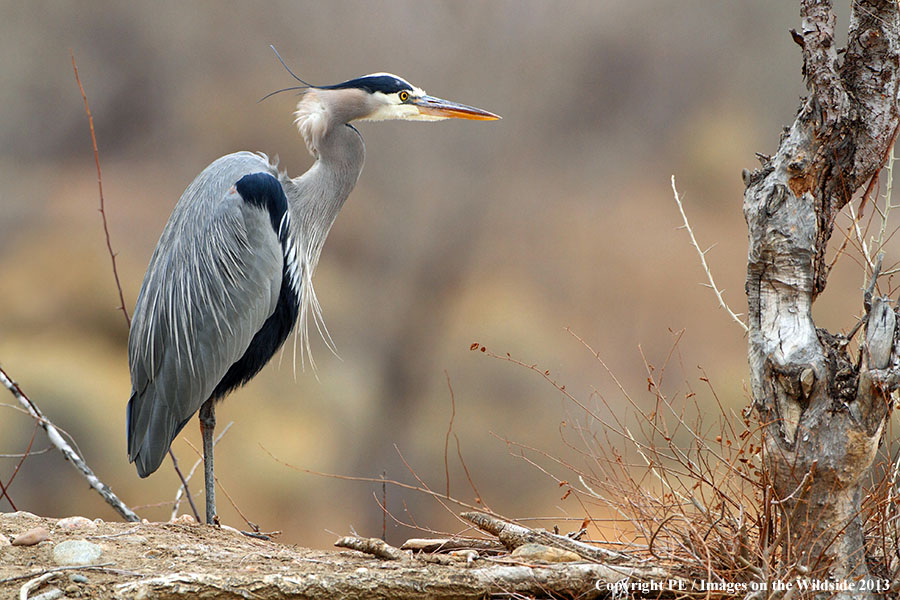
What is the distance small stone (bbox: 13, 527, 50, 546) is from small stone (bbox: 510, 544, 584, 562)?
770 mm

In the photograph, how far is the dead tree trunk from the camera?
1140 millimetres

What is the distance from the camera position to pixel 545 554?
1.28m

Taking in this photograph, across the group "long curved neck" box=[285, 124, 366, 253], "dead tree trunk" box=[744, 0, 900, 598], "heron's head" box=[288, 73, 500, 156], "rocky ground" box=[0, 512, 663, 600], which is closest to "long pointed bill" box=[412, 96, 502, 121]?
"heron's head" box=[288, 73, 500, 156]

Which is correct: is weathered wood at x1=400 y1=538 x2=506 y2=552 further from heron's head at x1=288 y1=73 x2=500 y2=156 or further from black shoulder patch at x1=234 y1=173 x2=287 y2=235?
heron's head at x1=288 y1=73 x2=500 y2=156

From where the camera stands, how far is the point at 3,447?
335 centimetres

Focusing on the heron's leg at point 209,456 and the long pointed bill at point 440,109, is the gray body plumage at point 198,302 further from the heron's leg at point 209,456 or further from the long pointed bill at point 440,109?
the long pointed bill at point 440,109

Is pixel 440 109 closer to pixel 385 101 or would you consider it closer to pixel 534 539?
pixel 385 101

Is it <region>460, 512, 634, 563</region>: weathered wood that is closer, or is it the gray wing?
<region>460, 512, 634, 563</region>: weathered wood

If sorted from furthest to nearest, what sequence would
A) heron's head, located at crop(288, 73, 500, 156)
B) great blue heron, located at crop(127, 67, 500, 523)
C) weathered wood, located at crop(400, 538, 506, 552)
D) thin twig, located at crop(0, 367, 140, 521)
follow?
heron's head, located at crop(288, 73, 500, 156) → great blue heron, located at crop(127, 67, 500, 523) → thin twig, located at crop(0, 367, 140, 521) → weathered wood, located at crop(400, 538, 506, 552)

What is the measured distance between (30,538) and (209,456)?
50cm

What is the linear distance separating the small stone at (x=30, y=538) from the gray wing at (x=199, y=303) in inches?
Answer: 18.8

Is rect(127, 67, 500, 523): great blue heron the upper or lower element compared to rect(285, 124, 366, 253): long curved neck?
lower

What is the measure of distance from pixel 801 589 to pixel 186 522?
1135mm

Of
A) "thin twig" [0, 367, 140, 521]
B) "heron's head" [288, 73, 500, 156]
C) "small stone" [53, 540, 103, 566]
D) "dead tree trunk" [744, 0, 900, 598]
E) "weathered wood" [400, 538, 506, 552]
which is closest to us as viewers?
"dead tree trunk" [744, 0, 900, 598]
